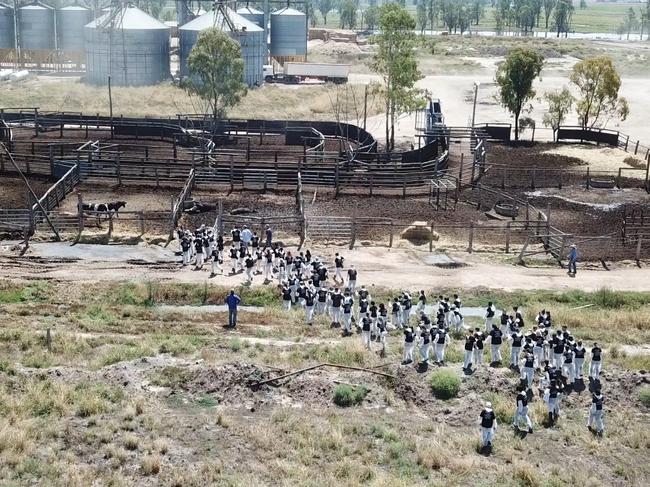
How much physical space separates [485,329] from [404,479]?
10.7 m

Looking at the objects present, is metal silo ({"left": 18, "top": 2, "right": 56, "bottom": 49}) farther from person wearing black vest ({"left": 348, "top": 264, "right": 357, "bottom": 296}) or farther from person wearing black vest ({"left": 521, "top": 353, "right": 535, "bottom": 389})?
person wearing black vest ({"left": 521, "top": 353, "right": 535, "bottom": 389})

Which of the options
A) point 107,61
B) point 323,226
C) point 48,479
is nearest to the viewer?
point 48,479

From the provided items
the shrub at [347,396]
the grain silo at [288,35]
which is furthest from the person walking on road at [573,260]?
the grain silo at [288,35]

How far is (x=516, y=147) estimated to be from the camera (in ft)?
194

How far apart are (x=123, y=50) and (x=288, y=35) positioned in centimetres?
2726

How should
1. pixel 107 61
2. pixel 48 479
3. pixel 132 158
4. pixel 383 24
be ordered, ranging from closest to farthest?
pixel 48 479 < pixel 132 158 < pixel 383 24 < pixel 107 61

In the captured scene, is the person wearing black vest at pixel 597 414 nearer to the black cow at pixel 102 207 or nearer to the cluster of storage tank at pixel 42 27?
the black cow at pixel 102 207

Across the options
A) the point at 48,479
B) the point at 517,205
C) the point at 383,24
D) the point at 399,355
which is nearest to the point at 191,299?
the point at 399,355

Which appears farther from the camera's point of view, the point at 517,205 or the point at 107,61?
the point at 107,61

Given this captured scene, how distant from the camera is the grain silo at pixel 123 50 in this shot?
80688 mm

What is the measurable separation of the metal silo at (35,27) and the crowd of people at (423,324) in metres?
74.6

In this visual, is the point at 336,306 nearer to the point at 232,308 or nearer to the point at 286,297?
the point at 286,297

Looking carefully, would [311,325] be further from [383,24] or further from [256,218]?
[383,24]

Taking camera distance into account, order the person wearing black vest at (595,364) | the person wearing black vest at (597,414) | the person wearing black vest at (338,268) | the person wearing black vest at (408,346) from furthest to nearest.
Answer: the person wearing black vest at (338,268), the person wearing black vest at (408,346), the person wearing black vest at (595,364), the person wearing black vest at (597,414)
